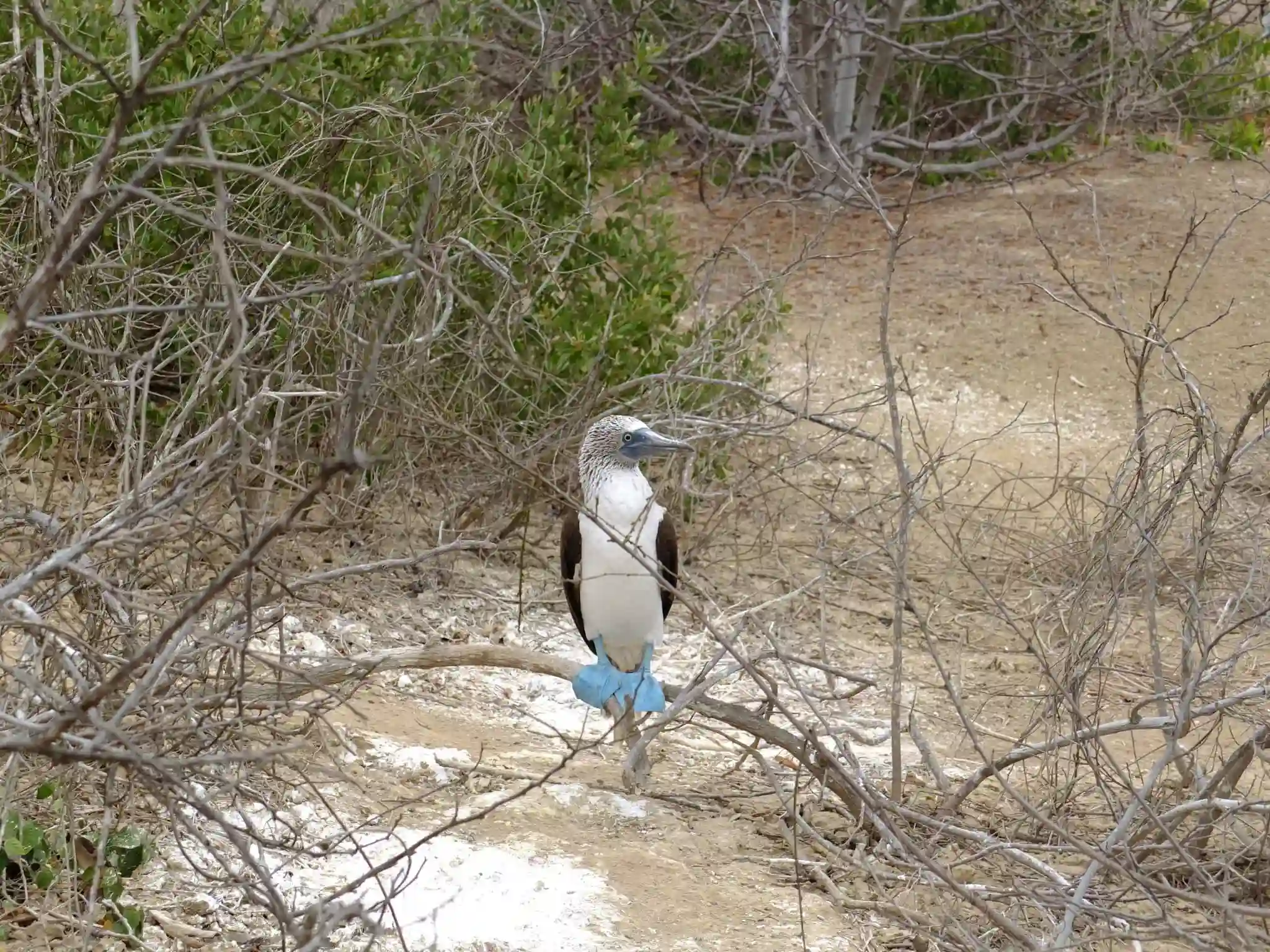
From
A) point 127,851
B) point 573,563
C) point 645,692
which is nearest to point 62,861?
point 127,851

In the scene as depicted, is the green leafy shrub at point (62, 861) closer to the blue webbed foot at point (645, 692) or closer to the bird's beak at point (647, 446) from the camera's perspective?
the blue webbed foot at point (645, 692)

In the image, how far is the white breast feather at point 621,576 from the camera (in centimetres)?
468

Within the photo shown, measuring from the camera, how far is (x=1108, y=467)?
7672 mm

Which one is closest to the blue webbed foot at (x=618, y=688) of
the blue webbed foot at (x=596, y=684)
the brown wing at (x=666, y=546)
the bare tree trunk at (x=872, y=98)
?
the blue webbed foot at (x=596, y=684)

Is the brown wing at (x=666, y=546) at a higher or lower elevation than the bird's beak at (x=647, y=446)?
lower

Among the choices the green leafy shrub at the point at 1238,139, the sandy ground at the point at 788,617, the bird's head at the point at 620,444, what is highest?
the green leafy shrub at the point at 1238,139

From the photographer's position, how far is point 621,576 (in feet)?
15.4

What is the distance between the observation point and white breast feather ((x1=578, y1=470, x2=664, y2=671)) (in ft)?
15.3

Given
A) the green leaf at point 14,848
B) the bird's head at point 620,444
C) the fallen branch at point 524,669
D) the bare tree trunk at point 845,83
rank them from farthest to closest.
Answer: the bare tree trunk at point 845,83 < the bird's head at point 620,444 < the fallen branch at point 524,669 < the green leaf at point 14,848

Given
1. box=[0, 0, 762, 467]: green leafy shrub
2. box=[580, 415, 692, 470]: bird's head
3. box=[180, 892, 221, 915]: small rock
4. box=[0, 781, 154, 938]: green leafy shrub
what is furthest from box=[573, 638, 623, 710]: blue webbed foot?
box=[0, 781, 154, 938]: green leafy shrub

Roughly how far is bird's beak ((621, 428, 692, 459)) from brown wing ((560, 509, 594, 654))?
28cm

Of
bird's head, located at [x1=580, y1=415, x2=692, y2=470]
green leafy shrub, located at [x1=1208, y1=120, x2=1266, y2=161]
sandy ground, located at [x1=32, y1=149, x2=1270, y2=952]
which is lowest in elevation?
sandy ground, located at [x1=32, y1=149, x2=1270, y2=952]

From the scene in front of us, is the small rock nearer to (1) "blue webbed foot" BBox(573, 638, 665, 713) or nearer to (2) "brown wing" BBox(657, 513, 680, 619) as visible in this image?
(1) "blue webbed foot" BBox(573, 638, 665, 713)

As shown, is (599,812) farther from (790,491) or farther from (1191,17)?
(1191,17)
